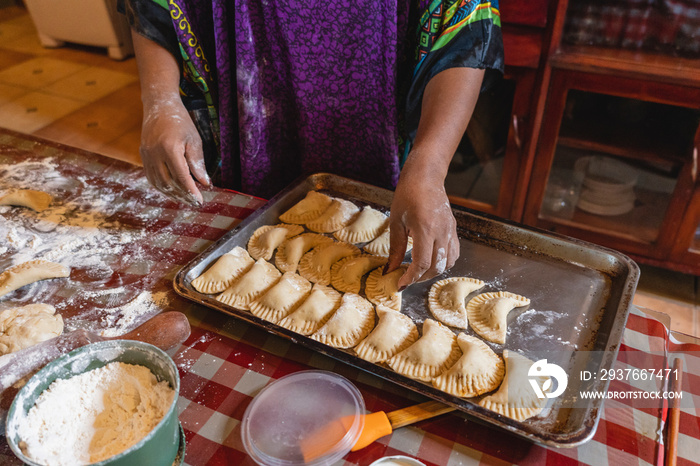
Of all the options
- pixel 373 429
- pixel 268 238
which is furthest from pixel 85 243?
pixel 373 429

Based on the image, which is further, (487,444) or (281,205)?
(281,205)

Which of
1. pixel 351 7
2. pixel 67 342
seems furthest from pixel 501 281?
pixel 67 342

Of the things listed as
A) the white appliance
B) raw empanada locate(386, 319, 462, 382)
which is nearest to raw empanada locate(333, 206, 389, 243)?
raw empanada locate(386, 319, 462, 382)

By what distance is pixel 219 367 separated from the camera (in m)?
1.19

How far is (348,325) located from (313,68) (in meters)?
0.90

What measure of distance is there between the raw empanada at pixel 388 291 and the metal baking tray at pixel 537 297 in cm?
4

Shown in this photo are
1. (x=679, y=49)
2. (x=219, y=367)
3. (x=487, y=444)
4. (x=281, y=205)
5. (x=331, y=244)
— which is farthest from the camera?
(x=679, y=49)

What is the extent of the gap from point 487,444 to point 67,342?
932mm

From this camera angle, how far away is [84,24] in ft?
15.8

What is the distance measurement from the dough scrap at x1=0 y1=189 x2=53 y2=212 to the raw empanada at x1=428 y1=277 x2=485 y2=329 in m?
1.40

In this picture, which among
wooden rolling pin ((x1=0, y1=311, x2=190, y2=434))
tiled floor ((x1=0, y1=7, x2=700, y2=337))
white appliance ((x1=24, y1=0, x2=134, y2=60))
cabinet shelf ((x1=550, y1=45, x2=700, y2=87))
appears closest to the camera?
wooden rolling pin ((x1=0, y1=311, x2=190, y2=434))

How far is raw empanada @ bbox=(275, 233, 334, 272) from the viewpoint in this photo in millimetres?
1593

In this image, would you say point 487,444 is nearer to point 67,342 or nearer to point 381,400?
point 381,400

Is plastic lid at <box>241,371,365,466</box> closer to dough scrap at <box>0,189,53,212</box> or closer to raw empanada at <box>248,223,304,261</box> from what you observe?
raw empanada at <box>248,223,304,261</box>
